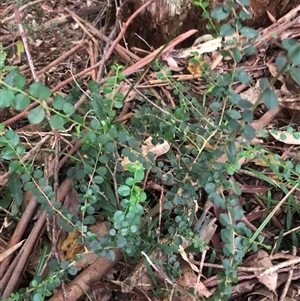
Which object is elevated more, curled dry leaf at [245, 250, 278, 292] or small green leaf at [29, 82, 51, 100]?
small green leaf at [29, 82, 51, 100]

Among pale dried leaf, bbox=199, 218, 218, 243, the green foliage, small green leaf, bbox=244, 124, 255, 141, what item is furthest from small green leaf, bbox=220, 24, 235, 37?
pale dried leaf, bbox=199, 218, 218, 243

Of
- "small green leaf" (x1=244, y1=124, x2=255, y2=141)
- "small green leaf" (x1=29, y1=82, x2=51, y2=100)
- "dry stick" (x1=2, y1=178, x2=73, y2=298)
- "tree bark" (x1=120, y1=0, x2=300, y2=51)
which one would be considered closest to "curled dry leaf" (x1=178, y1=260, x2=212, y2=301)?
"dry stick" (x1=2, y1=178, x2=73, y2=298)

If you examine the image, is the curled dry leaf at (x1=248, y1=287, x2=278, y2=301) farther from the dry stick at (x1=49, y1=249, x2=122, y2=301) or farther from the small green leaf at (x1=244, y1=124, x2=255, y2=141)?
the small green leaf at (x1=244, y1=124, x2=255, y2=141)

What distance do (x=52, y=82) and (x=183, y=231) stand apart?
76 cm

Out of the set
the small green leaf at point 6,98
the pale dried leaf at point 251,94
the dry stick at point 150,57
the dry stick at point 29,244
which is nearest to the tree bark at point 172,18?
the dry stick at point 150,57

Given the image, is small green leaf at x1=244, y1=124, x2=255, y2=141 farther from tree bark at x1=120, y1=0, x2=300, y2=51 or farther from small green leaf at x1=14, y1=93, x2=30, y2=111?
tree bark at x1=120, y1=0, x2=300, y2=51

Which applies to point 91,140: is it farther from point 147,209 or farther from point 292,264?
point 292,264

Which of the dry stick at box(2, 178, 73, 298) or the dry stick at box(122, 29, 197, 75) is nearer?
the dry stick at box(2, 178, 73, 298)

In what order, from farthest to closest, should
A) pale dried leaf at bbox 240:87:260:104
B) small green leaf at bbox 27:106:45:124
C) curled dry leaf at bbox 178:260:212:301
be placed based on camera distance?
pale dried leaf at bbox 240:87:260:104
curled dry leaf at bbox 178:260:212:301
small green leaf at bbox 27:106:45:124

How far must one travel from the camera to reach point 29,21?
1.85m

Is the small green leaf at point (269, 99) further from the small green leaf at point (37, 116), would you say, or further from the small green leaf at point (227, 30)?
the small green leaf at point (37, 116)

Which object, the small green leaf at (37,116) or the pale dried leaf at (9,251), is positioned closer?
the small green leaf at (37,116)

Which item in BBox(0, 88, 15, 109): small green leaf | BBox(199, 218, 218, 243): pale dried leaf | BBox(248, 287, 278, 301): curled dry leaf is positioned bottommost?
BBox(248, 287, 278, 301): curled dry leaf

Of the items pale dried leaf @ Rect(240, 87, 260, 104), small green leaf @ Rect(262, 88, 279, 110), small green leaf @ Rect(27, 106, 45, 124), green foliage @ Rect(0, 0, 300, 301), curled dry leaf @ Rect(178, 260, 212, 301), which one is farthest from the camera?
pale dried leaf @ Rect(240, 87, 260, 104)
